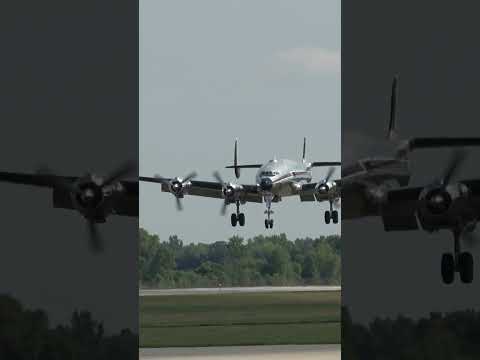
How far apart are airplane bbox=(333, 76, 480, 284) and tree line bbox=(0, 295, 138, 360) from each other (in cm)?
369

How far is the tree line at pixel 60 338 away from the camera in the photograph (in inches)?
698

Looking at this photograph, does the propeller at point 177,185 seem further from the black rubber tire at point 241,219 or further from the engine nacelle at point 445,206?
the engine nacelle at point 445,206

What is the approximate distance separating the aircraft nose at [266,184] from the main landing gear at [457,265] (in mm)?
44644

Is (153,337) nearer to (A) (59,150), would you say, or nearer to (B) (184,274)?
(A) (59,150)

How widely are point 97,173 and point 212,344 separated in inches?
807

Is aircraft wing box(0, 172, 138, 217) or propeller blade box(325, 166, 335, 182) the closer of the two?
aircraft wing box(0, 172, 138, 217)

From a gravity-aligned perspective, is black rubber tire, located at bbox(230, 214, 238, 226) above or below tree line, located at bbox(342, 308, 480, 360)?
above

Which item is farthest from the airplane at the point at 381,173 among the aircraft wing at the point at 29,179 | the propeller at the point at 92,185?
the aircraft wing at the point at 29,179

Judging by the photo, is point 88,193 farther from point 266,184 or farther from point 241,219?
point 241,219

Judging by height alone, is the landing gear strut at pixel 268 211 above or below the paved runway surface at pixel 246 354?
above

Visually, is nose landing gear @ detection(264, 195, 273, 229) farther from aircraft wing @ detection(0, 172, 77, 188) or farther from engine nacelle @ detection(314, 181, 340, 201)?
aircraft wing @ detection(0, 172, 77, 188)

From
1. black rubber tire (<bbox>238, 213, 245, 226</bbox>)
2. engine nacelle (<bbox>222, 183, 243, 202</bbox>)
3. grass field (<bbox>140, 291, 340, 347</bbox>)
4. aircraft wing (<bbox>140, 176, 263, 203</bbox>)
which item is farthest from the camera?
black rubber tire (<bbox>238, 213, 245, 226</bbox>)

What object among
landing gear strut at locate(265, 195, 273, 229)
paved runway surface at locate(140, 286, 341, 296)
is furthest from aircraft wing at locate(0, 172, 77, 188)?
paved runway surface at locate(140, 286, 341, 296)

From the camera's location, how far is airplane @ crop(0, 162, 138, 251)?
17812 mm
